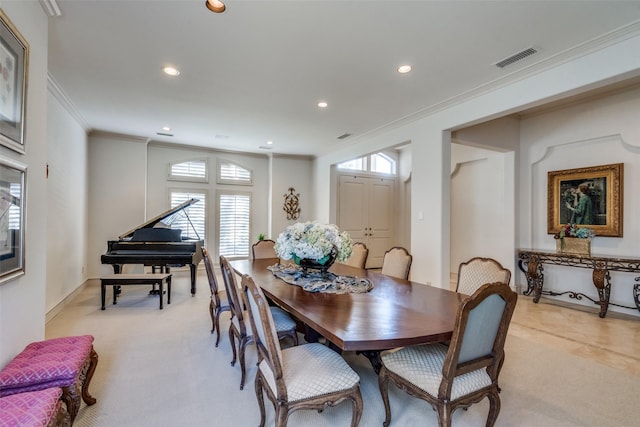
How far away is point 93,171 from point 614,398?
7499 mm

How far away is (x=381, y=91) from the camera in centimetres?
373

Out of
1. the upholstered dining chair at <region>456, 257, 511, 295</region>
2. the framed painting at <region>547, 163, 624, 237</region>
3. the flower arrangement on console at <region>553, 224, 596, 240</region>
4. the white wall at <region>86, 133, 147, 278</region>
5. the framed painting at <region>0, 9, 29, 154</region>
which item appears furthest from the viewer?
the white wall at <region>86, 133, 147, 278</region>

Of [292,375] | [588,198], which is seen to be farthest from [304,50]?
[588,198]

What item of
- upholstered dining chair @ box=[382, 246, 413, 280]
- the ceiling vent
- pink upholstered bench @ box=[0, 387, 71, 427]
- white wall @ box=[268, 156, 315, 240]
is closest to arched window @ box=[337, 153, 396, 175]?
white wall @ box=[268, 156, 315, 240]

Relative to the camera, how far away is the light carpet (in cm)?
196

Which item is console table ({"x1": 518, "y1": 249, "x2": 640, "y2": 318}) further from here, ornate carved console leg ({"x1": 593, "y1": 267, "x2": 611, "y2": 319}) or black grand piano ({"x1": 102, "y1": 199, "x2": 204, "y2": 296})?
black grand piano ({"x1": 102, "y1": 199, "x2": 204, "y2": 296})

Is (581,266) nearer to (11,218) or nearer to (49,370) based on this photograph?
(49,370)

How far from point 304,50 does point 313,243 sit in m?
1.77

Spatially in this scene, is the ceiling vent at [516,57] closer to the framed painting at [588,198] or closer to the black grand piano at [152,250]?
the framed painting at [588,198]

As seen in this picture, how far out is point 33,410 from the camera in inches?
49.7

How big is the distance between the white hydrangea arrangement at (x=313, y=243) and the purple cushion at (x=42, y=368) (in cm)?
154

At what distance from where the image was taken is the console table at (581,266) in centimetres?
395

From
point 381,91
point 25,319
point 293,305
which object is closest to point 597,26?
point 381,91

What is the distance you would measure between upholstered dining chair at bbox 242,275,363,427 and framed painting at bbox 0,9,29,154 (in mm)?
1579
